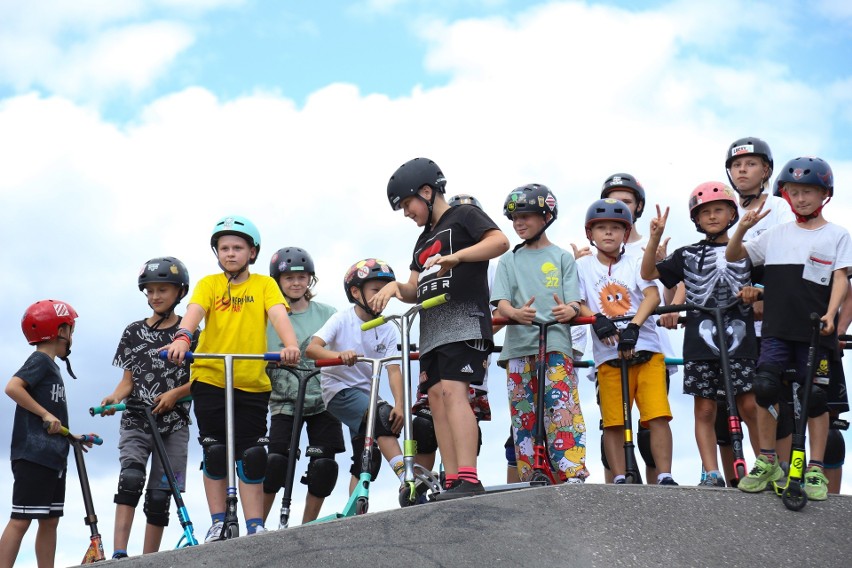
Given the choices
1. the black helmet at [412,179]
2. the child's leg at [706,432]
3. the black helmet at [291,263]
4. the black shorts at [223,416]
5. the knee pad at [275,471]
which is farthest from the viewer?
the black helmet at [291,263]

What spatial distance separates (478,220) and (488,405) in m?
2.03

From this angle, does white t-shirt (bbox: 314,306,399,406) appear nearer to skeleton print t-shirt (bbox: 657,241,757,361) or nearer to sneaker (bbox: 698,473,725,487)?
skeleton print t-shirt (bbox: 657,241,757,361)

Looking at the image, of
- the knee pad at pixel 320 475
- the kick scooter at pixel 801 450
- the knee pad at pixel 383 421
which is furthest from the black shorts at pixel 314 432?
the kick scooter at pixel 801 450

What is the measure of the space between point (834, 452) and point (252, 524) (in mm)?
4650

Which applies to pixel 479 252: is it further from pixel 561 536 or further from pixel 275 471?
pixel 275 471

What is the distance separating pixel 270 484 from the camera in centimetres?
847

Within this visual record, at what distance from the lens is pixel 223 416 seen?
809cm

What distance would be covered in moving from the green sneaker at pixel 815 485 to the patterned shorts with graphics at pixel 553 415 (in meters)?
1.60

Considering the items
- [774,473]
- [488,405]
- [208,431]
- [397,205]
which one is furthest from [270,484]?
[774,473]

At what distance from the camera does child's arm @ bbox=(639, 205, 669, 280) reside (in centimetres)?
805

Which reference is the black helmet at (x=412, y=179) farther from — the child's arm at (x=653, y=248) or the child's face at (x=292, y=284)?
the child's face at (x=292, y=284)

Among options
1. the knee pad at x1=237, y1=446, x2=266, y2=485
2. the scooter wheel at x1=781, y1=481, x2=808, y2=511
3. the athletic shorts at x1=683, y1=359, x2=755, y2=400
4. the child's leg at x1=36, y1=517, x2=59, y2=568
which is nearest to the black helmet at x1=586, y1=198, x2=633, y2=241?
the athletic shorts at x1=683, y1=359, x2=755, y2=400

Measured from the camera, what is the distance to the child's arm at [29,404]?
8.46m

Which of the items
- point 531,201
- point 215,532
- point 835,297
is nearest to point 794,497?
point 835,297
